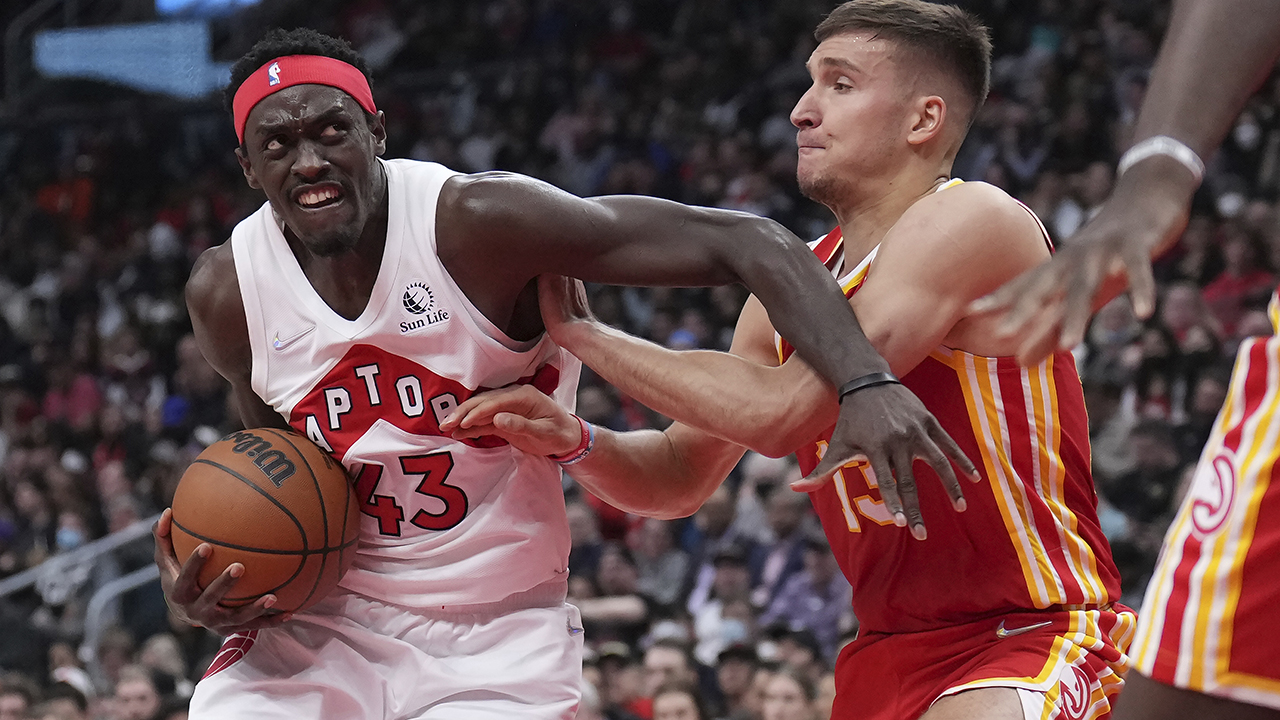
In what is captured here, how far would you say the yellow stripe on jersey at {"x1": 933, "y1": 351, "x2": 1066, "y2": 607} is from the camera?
2.94 metres

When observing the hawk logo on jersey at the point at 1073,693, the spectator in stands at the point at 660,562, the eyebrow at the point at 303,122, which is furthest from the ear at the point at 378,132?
the spectator in stands at the point at 660,562

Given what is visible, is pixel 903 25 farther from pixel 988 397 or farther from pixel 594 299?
pixel 594 299

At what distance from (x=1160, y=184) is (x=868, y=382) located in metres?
1.15

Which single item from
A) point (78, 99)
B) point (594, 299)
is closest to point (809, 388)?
point (594, 299)

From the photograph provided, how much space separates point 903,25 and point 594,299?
7.75 meters

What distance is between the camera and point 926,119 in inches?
133

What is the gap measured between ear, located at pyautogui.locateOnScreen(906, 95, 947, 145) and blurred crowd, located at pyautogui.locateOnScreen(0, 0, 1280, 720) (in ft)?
11.0

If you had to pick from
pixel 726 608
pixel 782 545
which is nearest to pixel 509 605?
pixel 726 608

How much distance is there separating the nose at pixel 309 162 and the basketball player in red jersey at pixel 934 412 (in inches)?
23.3

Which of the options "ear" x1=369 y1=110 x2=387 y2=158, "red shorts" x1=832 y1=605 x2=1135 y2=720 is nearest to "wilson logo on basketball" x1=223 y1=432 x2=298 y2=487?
"ear" x1=369 y1=110 x2=387 y2=158

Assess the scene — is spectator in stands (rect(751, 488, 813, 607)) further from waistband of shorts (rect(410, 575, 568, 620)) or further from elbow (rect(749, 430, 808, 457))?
elbow (rect(749, 430, 808, 457))

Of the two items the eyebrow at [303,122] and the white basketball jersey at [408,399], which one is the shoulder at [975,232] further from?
the eyebrow at [303,122]

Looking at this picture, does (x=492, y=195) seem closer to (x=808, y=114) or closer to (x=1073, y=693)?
(x=808, y=114)

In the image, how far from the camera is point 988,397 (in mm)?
3039
